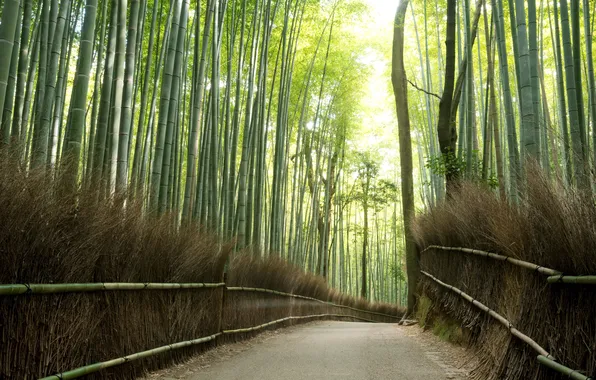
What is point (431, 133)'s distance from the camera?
13.3m

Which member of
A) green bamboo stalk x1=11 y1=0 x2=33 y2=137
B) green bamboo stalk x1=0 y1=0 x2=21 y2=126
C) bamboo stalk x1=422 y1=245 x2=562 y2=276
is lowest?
bamboo stalk x1=422 y1=245 x2=562 y2=276

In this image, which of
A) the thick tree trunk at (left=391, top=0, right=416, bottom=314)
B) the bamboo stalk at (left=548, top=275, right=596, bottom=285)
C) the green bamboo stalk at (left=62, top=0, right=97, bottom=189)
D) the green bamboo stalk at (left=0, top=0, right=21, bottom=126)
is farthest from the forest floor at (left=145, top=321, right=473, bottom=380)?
the thick tree trunk at (left=391, top=0, right=416, bottom=314)

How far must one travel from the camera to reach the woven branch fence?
99.3 inches

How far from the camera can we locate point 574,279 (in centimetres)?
250

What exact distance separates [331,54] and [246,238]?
7023mm

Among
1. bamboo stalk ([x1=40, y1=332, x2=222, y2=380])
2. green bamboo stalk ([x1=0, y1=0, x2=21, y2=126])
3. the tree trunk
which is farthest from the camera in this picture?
the tree trunk

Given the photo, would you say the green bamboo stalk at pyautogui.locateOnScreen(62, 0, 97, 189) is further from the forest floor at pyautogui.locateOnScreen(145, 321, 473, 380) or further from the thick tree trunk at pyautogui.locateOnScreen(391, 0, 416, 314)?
the thick tree trunk at pyautogui.locateOnScreen(391, 0, 416, 314)

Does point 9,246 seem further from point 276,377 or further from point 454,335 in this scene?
point 454,335

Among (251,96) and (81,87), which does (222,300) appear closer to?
(81,87)

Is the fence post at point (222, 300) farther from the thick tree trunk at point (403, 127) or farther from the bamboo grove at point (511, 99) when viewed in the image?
the thick tree trunk at point (403, 127)

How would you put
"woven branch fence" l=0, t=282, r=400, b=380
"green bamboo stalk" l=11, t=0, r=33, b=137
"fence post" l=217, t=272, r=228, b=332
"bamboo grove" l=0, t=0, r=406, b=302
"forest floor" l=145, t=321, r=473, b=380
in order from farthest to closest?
1. "green bamboo stalk" l=11, t=0, r=33, b=137
2. "fence post" l=217, t=272, r=228, b=332
3. "bamboo grove" l=0, t=0, r=406, b=302
4. "forest floor" l=145, t=321, r=473, b=380
5. "woven branch fence" l=0, t=282, r=400, b=380

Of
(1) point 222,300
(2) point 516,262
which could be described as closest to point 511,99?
(2) point 516,262

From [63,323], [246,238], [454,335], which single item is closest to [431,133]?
[246,238]

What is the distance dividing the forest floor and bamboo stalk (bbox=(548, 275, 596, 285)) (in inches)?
52.6
